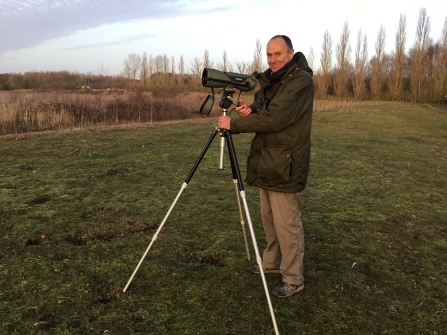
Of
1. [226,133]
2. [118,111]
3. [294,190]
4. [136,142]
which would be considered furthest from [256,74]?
[118,111]

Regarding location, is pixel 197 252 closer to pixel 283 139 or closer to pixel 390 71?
pixel 283 139

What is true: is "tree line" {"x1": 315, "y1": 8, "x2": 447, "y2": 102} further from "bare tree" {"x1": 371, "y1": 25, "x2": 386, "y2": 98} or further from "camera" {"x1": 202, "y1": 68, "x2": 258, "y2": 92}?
"camera" {"x1": 202, "y1": 68, "x2": 258, "y2": 92}

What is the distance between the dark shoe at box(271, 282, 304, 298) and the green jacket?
0.86m

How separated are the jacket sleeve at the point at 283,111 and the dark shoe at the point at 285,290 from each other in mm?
1371

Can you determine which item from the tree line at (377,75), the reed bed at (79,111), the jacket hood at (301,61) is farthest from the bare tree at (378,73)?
the jacket hood at (301,61)

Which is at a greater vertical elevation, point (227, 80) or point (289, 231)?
point (227, 80)

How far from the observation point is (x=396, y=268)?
3.83 metres

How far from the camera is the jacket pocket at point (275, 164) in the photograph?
3055 mm

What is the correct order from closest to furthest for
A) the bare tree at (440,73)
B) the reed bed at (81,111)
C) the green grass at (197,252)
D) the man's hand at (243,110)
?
the green grass at (197,252)
the man's hand at (243,110)
the reed bed at (81,111)
the bare tree at (440,73)

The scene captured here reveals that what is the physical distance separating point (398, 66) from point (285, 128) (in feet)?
141

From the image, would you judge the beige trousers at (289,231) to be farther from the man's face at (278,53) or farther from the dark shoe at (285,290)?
the man's face at (278,53)

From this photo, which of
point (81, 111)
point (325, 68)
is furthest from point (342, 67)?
point (81, 111)

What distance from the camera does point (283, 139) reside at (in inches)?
121

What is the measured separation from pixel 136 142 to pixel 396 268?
827 cm
